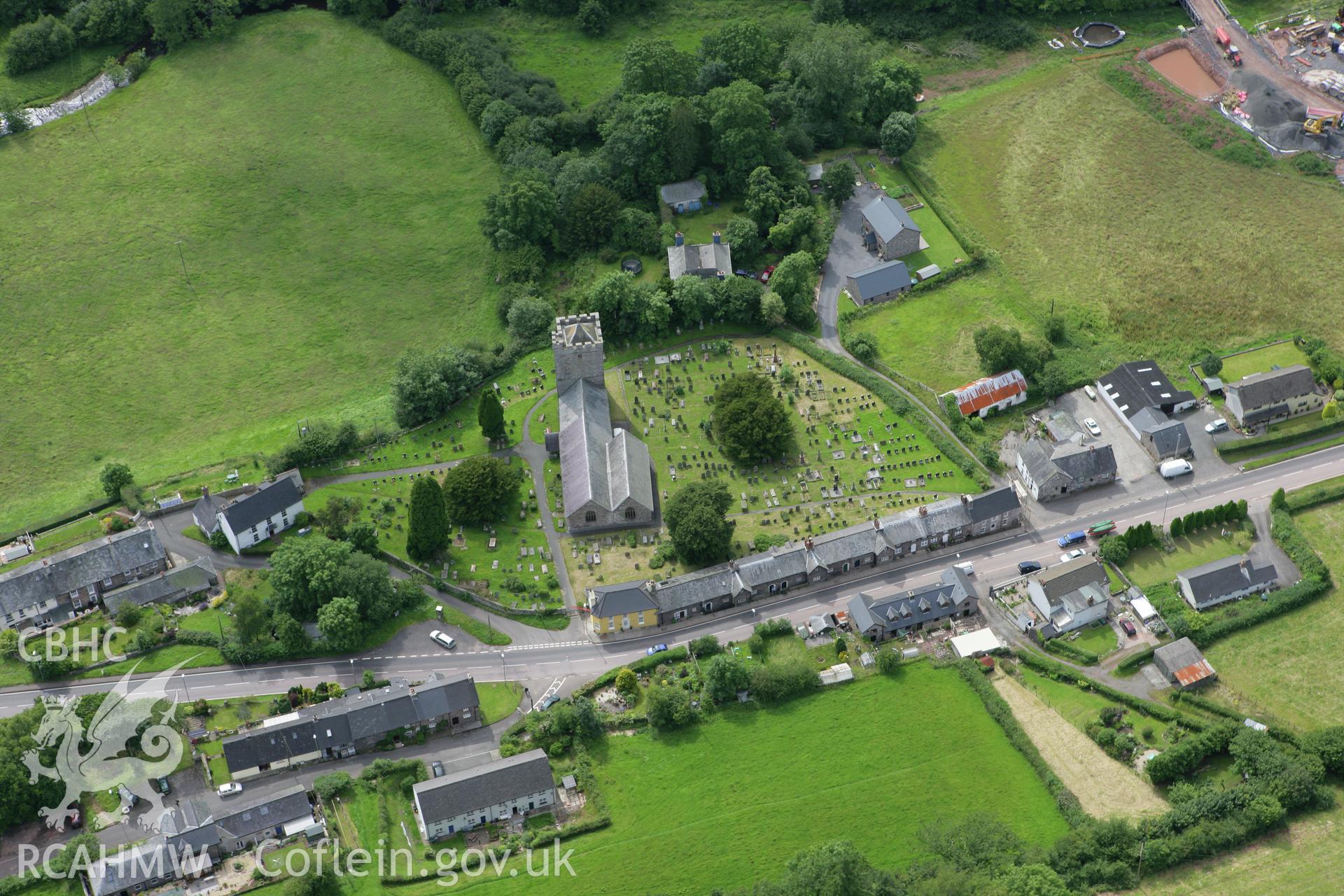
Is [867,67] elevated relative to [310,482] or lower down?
elevated

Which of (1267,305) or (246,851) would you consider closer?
(246,851)

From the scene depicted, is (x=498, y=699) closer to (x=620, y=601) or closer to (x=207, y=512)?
(x=620, y=601)

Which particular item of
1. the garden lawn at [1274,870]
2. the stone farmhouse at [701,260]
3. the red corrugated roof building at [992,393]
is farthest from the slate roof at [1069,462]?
the stone farmhouse at [701,260]

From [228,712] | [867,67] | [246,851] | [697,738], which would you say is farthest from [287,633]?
[867,67]

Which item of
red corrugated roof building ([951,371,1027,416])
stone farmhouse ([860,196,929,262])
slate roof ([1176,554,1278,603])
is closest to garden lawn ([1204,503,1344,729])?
slate roof ([1176,554,1278,603])

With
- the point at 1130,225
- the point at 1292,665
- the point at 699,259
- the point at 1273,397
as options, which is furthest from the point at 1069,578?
the point at 1130,225

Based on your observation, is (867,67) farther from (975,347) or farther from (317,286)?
(317,286)

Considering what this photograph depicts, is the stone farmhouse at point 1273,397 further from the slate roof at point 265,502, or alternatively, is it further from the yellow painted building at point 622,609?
the slate roof at point 265,502
